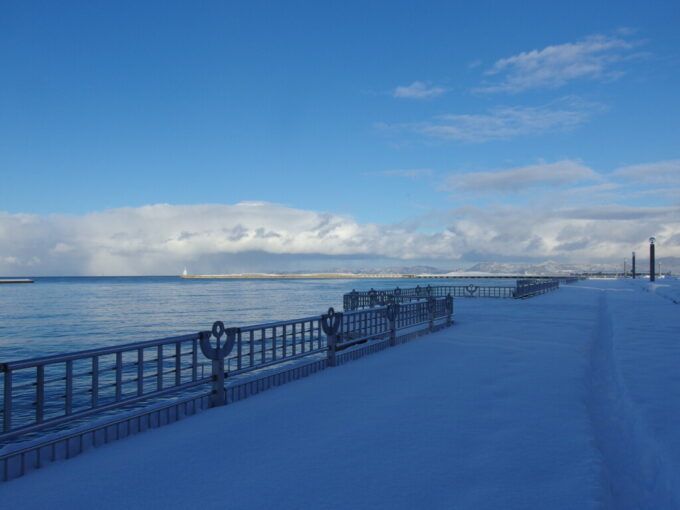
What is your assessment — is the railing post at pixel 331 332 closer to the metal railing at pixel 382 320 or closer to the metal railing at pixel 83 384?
the metal railing at pixel 382 320

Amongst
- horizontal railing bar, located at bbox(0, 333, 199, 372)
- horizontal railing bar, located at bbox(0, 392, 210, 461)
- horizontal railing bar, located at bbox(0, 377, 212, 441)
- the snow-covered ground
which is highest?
horizontal railing bar, located at bbox(0, 333, 199, 372)

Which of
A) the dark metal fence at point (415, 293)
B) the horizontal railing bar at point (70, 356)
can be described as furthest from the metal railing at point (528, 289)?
the horizontal railing bar at point (70, 356)

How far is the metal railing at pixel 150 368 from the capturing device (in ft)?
17.0

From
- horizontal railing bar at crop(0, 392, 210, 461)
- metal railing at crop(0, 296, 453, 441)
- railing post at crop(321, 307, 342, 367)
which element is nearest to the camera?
horizontal railing bar at crop(0, 392, 210, 461)

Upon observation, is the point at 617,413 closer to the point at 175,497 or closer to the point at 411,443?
the point at 411,443

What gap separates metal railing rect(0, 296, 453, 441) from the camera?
17.0 feet

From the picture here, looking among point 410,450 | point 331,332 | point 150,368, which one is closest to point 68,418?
point 410,450

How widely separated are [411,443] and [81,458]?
3.55 meters

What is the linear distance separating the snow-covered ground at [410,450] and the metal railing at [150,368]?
21.1 inches

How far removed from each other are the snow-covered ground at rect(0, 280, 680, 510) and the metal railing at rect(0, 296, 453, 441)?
0.54m

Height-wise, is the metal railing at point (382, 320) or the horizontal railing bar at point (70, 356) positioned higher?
the horizontal railing bar at point (70, 356)

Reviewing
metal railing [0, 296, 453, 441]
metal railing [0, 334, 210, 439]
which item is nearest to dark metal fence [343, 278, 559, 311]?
metal railing [0, 296, 453, 441]

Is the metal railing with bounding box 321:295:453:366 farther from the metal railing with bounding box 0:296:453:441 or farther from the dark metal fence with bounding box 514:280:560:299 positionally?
the dark metal fence with bounding box 514:280:560:299

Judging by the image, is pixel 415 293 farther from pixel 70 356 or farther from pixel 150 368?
pixel 70 356
